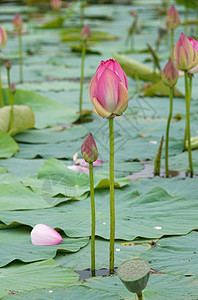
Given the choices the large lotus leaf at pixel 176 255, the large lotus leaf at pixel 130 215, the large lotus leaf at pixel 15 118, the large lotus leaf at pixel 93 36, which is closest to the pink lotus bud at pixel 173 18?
the large lotus leaf at pixel 15 118

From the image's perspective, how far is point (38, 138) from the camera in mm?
2117

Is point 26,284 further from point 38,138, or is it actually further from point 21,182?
point 38,138

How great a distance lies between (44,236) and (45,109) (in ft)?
4.31

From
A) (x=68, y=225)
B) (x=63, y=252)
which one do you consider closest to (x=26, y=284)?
(x=63, y=252)

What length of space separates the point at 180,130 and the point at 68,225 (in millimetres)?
977

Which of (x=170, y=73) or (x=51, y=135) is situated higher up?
(x=170, y=73)

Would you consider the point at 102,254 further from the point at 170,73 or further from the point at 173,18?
the point at 173,18

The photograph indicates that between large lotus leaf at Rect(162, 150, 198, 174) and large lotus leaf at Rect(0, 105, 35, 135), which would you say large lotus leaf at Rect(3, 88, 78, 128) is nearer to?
large lotus leaf at Rect(0, 105, 35, 135)

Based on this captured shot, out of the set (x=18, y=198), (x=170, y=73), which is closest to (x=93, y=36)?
(x=170, y=73)

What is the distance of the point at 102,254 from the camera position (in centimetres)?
119

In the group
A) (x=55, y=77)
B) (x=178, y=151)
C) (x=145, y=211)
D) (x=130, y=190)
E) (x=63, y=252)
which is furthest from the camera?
(x=55, y=77)

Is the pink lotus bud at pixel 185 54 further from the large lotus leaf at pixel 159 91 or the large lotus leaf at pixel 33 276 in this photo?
the large lotus leaf at pixel 159 91

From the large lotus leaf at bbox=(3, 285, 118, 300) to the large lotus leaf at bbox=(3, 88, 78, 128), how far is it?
4.51ft

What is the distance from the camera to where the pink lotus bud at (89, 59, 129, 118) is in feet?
3.29
